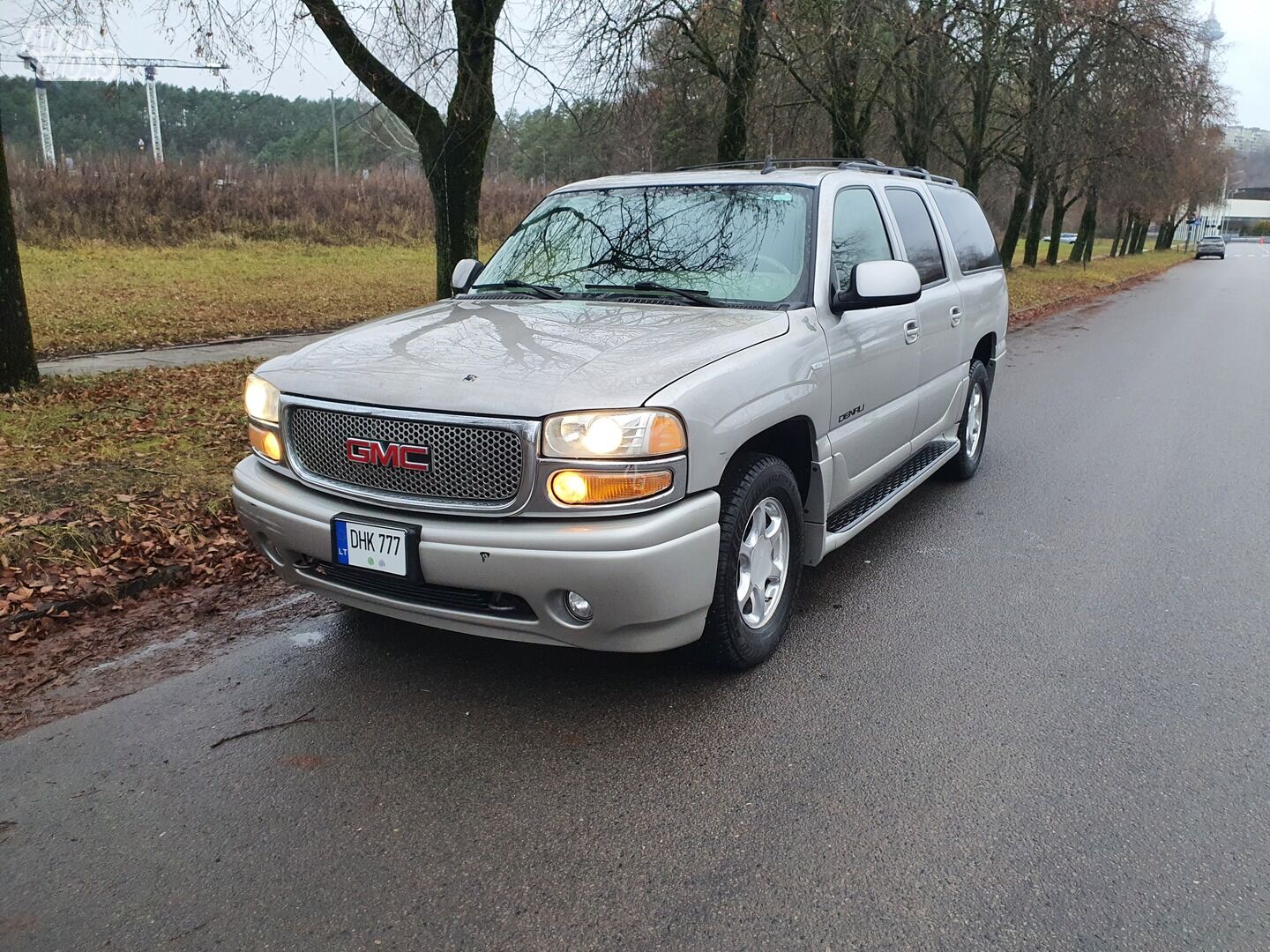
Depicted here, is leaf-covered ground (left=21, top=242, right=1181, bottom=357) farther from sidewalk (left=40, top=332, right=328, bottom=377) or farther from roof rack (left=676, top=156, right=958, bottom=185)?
roof rack (left=676, top=156, right=958, bottom=185)

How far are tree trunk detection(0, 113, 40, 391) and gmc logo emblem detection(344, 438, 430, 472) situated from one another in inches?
221

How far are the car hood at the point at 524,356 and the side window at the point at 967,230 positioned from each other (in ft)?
8.88

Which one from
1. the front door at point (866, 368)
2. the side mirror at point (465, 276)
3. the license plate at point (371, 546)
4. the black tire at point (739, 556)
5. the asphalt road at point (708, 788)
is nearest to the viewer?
the asphalt road at point (708, 788)

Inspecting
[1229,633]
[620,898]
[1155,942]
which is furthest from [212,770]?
[1229,633]

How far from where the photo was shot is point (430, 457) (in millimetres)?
3189

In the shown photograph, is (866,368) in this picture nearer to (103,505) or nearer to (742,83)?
(103,505)

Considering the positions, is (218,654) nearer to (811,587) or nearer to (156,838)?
(156,838)

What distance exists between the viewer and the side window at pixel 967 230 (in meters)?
6.05

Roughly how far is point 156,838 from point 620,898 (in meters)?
1.34

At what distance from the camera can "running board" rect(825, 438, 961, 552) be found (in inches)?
171

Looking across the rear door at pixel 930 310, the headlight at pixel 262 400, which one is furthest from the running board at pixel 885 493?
the headlight at pixel 262 400

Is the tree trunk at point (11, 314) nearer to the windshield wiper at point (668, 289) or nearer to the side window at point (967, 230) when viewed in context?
the windshield wiper at point (668, 289)

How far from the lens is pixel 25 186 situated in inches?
913

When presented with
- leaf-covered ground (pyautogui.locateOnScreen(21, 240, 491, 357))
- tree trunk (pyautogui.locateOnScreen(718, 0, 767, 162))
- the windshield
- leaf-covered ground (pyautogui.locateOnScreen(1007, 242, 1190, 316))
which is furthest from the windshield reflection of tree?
leaf-covered ground (pyautogui.locateOnScreen(1007, 242, 1190, 316))
